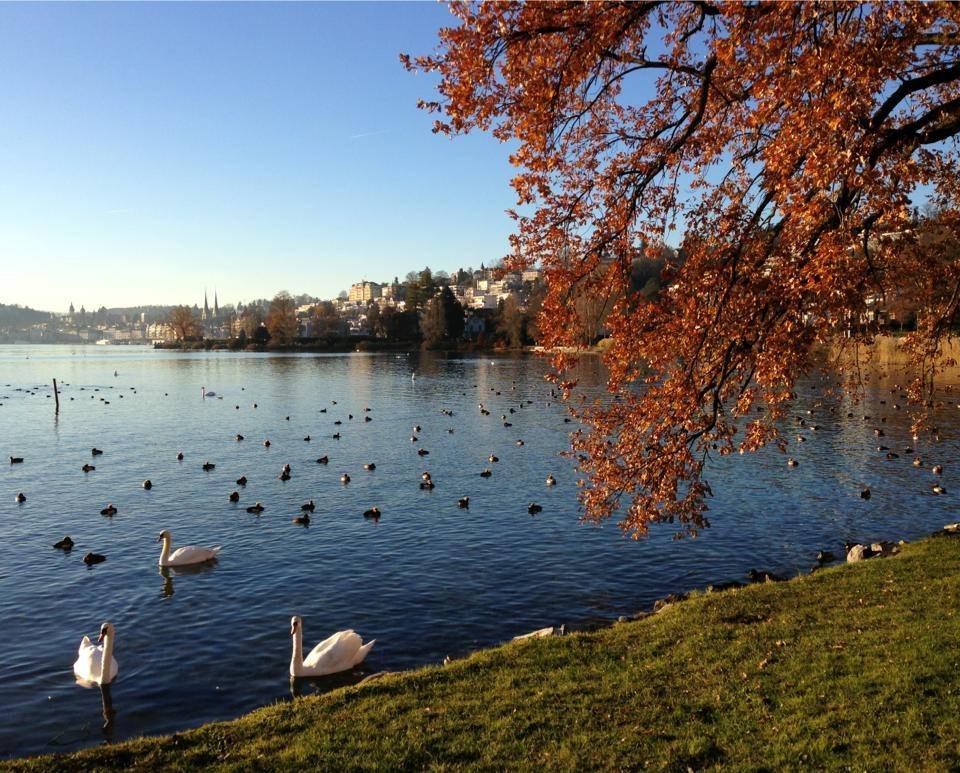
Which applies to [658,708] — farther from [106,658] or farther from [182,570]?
[182,570]

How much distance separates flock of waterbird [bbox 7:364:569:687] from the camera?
14688 mm

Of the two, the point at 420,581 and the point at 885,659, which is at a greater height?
the point at 885,659

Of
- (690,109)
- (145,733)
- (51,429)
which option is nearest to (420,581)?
(145,733)

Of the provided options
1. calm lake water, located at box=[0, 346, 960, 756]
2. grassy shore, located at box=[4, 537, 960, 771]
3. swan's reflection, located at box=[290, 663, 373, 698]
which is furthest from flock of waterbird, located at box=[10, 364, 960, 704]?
grassy shore, located at box=[4, 537, 960, 771]

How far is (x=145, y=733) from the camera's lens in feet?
41.7

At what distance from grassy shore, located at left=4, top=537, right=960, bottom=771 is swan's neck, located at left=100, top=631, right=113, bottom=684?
4667mm

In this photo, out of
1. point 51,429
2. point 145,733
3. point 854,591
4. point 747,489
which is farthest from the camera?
point 51,429

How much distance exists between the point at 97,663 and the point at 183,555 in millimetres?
7419

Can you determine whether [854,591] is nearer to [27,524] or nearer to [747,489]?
[747,489]

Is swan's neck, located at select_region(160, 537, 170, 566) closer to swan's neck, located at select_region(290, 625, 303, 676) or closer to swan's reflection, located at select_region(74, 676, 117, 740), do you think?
swan's reflection, located at select_region(74, 676, 117, 740)

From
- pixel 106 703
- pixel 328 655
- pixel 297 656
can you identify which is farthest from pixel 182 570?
pixel 328 655

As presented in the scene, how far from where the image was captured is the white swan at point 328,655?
1483 cm

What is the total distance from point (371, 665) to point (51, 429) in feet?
155

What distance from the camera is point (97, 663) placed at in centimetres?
1470
